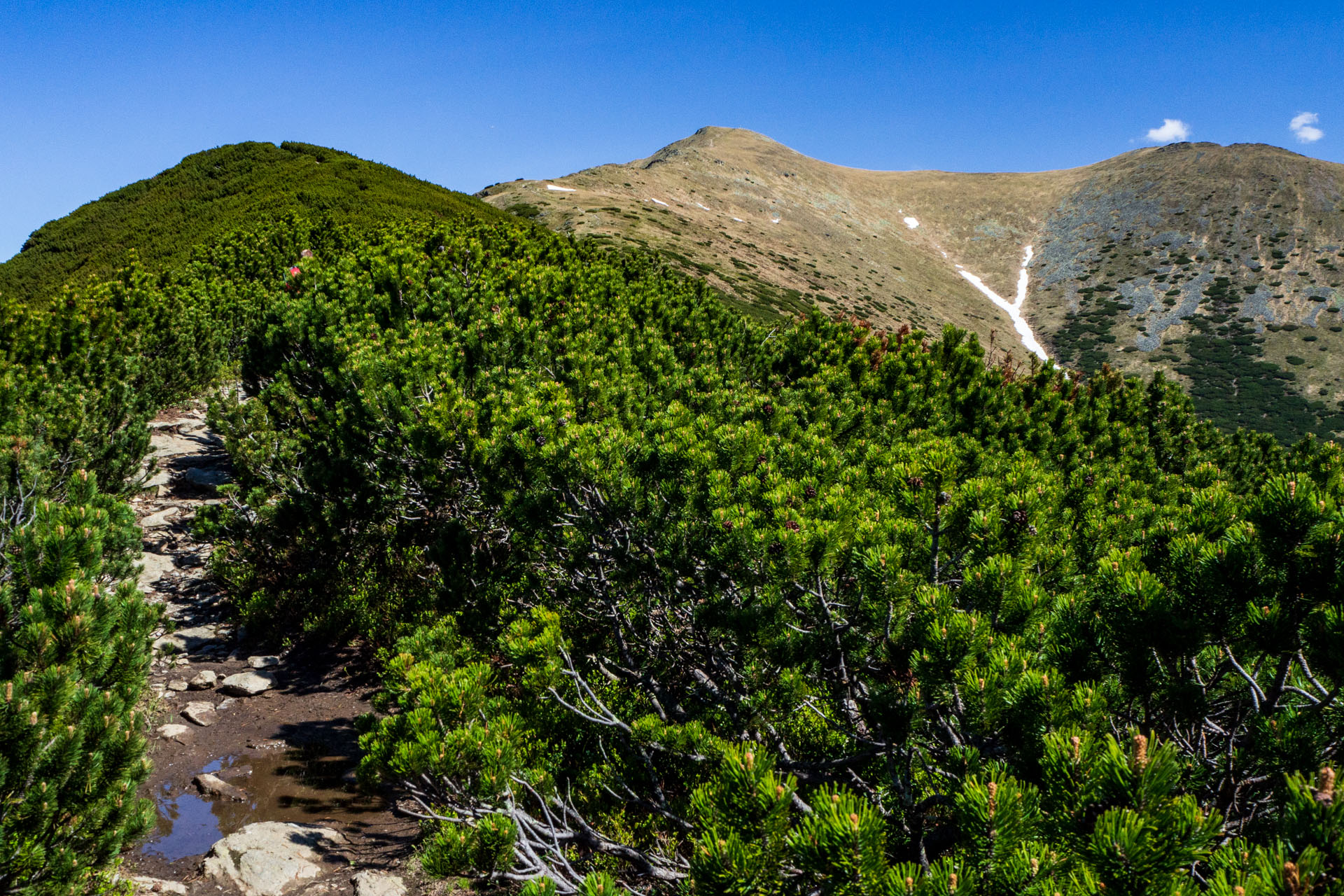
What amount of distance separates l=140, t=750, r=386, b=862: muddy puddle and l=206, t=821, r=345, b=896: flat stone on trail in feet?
1.07

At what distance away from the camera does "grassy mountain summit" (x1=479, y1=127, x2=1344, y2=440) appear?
63812 millimetres

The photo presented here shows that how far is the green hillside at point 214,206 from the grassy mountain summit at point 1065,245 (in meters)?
16.6

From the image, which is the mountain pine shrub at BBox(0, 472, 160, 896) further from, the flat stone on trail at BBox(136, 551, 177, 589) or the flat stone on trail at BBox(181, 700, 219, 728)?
the flat stone on trail at BBox(136, 551, 177, 589)

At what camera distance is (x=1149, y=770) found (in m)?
1.81

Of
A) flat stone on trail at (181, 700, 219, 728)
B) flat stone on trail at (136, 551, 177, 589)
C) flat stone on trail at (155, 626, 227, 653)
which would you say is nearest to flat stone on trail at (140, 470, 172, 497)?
flat stone on trail at (136, 551, 177, 589)

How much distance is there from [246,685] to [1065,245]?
118 m

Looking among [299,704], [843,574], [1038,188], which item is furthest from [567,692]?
[1038,188]

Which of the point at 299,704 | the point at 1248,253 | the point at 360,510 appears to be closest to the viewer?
the point at 299,704

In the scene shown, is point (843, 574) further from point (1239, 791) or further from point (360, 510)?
point (360, 510)

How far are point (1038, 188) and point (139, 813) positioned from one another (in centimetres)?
14068

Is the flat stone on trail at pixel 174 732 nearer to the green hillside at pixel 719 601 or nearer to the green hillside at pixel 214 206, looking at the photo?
the green hillside at pixel 719 601

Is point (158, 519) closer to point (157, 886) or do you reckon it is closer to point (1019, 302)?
point (157, 886)

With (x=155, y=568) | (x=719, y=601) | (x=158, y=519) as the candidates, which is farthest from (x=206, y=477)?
(x=719, y=601)

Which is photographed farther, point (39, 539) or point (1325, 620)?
point (39, 539)
